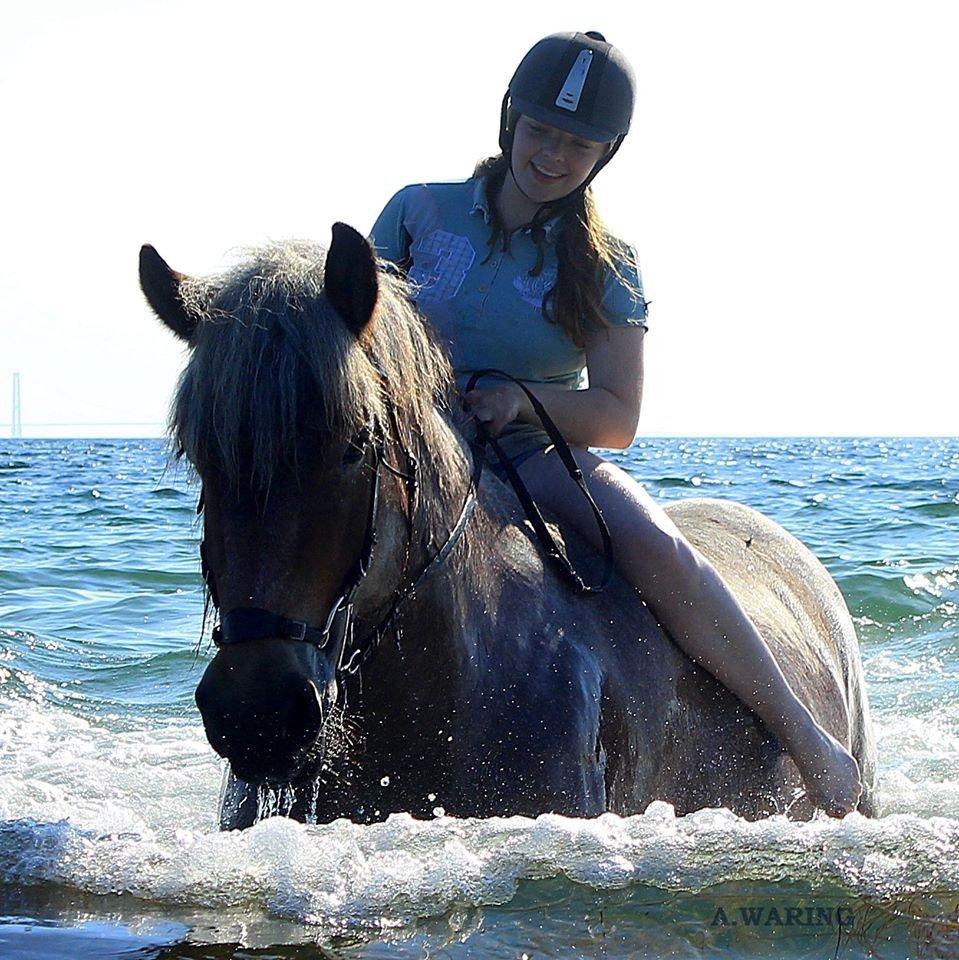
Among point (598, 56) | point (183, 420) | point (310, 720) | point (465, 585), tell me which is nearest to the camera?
point (310, 720)

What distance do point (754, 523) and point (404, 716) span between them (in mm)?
2635

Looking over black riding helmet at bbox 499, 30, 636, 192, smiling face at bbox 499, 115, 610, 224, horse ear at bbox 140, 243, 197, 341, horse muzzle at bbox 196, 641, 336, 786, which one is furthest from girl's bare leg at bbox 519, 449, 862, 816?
horse muzzle at bbox 196, 641, 336, 786

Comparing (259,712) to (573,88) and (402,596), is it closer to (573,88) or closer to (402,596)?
(402,596)

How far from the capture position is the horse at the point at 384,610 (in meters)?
Result: 2.50

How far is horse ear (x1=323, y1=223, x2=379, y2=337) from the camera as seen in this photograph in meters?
2.69

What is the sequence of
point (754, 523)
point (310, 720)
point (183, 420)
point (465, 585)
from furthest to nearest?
point (754, 523) < point (465, 585) < point (183, 420) < point (310, 720)

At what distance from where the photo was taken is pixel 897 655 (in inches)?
336

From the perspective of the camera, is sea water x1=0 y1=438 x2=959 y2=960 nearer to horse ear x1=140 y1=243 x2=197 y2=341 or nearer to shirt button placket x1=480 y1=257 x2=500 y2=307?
horse ear x1=140 y1=243 x2=197 y2=341

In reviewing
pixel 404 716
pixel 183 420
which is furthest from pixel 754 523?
pixel 183 420

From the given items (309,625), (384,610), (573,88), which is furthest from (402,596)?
(573,88)

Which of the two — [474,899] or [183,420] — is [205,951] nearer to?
[474,899]

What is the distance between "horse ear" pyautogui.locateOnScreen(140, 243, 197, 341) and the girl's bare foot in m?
2.07

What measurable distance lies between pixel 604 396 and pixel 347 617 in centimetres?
124

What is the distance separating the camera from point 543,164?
11.8 feet
